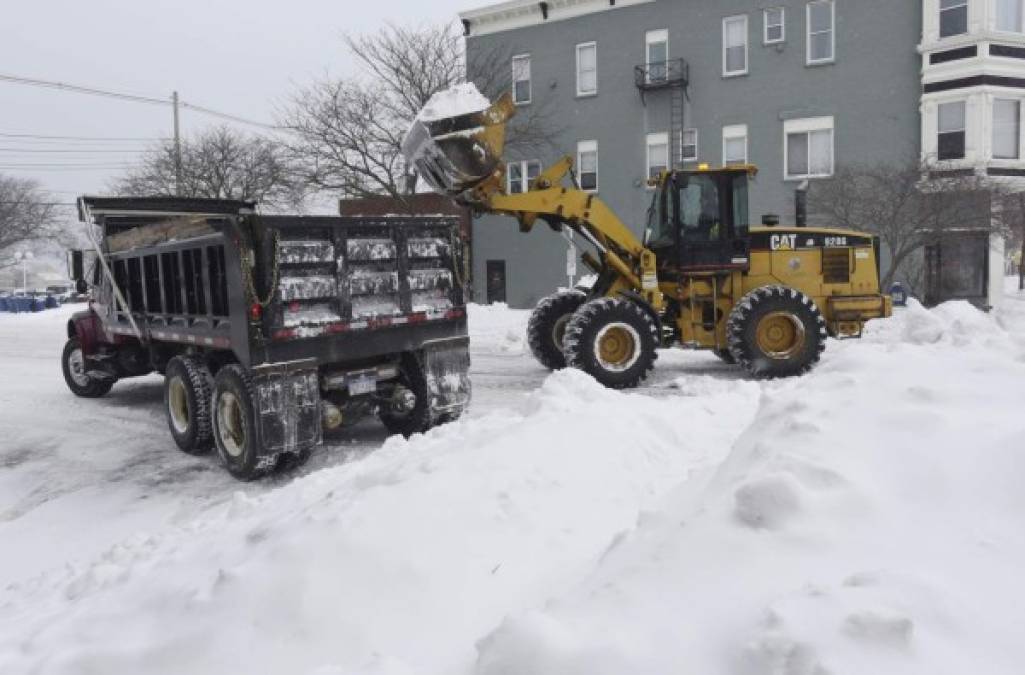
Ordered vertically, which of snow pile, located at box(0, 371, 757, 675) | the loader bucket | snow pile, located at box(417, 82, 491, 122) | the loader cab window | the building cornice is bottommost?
snow pile, located at box(0, 371, 757, 675)

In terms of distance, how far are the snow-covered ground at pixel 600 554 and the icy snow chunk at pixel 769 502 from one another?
1 cm

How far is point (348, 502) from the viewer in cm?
429

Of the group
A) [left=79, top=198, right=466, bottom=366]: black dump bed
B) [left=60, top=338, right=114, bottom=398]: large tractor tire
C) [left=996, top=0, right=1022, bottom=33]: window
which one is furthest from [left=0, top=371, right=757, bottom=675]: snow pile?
[left=996, top=0, right=1022, bottom=33]: window

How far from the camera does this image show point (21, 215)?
5494 centimetres

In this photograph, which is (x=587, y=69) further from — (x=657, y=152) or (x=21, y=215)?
(x=21, y=215)

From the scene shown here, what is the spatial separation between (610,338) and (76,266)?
6.99m

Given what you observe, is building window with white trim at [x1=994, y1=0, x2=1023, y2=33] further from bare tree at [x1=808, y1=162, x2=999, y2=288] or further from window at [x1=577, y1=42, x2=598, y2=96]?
window at [x1=577, y1=42, x2=598, y2=96]

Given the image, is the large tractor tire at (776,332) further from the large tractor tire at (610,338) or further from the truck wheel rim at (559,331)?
the truck wheel rim at (559,331)

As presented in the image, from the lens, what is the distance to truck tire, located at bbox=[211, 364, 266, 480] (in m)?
6.52

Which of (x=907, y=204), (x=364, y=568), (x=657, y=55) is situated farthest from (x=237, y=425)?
(x=657, y=55)

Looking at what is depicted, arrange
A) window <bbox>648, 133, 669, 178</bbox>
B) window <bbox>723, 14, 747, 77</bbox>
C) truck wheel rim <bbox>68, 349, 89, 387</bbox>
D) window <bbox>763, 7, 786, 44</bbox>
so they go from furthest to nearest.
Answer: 1. window <bbox>648, 133, 669, 178</bbox>
2. window <bbox>723, 14, 747, 77</bbox>
3. window <bbox>763, 7, 786, 44</bbox>
4. truck wheel rim <bbox>68, 349, 89, 387</bbox>

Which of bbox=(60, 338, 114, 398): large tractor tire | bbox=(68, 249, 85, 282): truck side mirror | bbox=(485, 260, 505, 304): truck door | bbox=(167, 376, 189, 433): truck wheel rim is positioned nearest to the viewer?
bbox=(167, 376, 189, 433): truck wheel rim

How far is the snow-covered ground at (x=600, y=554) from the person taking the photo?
2301 mm

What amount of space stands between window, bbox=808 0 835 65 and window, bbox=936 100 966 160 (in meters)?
3.48
